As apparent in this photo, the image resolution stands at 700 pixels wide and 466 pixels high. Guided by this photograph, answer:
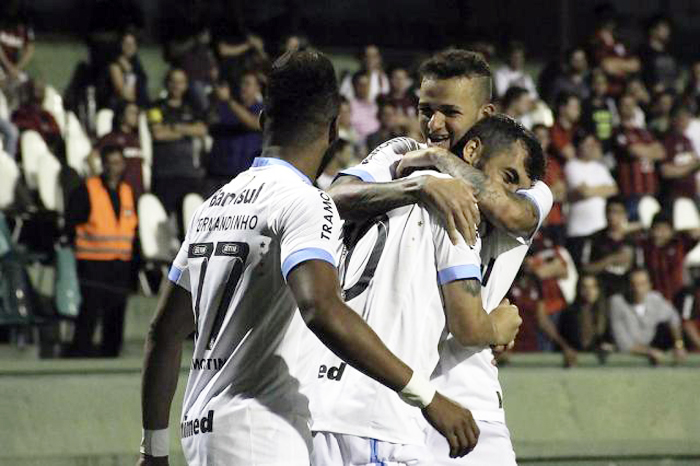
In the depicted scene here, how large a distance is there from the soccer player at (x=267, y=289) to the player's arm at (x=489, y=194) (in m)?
0.58

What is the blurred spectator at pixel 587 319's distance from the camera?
11125 mm

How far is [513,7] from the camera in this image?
18.9 metres

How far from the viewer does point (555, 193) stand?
40.8 feet

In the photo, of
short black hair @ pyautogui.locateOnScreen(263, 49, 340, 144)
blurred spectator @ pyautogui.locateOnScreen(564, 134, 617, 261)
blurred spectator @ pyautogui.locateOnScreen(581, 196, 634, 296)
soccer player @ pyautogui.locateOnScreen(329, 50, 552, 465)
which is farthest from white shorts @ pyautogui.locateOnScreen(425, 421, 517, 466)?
blurred spectator @ pyautogui.locateOnScreen(564, 134, 617, 261)

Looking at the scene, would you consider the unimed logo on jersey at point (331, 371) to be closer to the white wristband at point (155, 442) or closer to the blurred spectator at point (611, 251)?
the white wristband at point (155, 442)

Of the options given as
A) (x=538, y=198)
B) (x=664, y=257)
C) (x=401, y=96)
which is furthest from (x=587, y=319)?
(x=538, y=198)

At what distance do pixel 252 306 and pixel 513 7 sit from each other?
16.1 meters

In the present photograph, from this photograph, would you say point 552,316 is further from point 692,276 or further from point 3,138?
point 3,138

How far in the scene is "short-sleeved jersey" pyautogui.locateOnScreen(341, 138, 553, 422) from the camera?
13.0ft

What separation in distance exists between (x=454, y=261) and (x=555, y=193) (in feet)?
29.0

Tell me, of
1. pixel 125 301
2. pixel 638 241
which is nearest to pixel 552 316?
pixel 638 241

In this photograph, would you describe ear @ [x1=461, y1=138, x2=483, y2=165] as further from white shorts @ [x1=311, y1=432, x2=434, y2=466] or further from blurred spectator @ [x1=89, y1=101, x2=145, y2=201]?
blurred spectator @ [x1=89, y1=101, x2=145, y2=201]

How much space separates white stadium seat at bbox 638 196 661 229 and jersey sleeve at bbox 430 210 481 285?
9.71m

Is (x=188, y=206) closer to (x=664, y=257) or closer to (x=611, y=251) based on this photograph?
(x=611, y=251)
